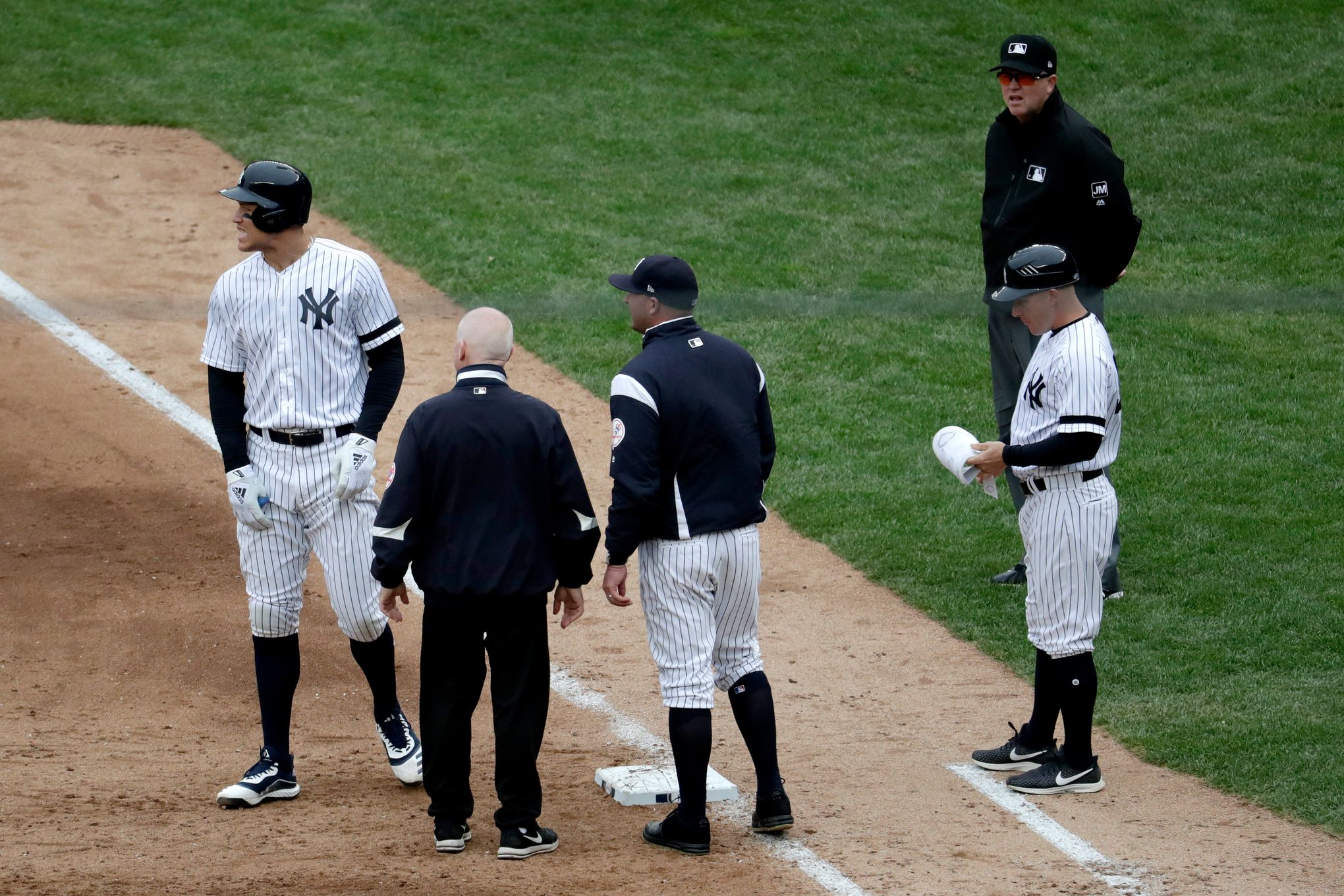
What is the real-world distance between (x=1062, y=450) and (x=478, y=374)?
1870mm

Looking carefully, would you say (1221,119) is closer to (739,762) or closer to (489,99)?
(489,99)

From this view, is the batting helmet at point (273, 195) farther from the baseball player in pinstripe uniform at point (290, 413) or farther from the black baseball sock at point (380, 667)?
the black baseball sock at point (380, 667)

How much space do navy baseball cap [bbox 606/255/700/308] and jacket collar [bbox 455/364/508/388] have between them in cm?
46

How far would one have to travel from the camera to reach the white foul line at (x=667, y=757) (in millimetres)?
4398

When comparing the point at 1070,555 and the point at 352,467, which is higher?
the point at 352,467

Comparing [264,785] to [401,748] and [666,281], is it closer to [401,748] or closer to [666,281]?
[401,748]

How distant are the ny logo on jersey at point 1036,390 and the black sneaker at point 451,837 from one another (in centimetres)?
227

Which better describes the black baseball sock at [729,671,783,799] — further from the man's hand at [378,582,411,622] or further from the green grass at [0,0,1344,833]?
the green grass at [0,0,1344,833]

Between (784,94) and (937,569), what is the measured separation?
325 inches

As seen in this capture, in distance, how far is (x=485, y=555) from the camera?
4.36 metres

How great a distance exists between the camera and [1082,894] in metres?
4.29

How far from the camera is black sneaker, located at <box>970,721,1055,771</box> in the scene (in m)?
5.19

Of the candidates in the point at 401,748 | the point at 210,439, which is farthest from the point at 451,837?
the point at 210,439

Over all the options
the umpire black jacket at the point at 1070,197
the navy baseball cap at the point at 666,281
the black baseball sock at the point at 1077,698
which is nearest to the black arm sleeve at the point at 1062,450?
the black baseball sock at the point at 1077,698
